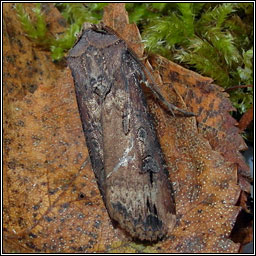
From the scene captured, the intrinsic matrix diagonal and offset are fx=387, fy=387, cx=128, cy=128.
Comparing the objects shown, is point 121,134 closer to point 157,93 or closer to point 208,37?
point 157,93

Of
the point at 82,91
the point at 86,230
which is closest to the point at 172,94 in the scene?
the point at 82,91

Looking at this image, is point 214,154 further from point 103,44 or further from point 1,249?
point 1,249

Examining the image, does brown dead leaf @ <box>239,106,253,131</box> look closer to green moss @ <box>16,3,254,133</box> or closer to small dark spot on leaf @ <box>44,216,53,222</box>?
green moss @ <box>16,3,254,133</box>

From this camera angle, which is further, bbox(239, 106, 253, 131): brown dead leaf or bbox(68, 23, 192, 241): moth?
bbox(239, 106, 253, 131): brown dead leaf

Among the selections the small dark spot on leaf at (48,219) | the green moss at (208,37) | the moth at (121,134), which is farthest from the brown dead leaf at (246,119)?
the small dark spot on leaf at (48,219)

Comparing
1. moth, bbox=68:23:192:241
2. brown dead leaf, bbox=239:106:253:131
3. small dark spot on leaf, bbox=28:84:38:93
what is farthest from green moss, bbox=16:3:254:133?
small dark spot on leaf, bbox=28:84:38:93

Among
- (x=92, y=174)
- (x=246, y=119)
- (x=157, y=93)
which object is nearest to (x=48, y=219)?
(x=92, y=174)
